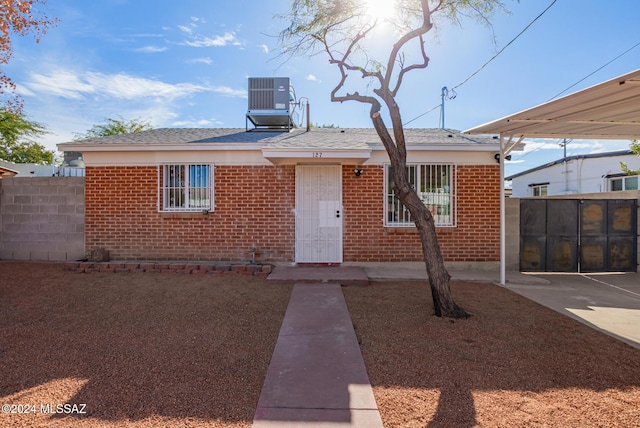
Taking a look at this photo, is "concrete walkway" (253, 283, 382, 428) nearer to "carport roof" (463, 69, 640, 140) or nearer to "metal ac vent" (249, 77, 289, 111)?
"carport roof" (463, 69, 640, 140)

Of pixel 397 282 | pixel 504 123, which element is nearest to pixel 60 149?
pixel 397 282

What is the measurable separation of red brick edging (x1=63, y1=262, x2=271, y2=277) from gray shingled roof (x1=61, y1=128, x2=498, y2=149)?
2.74 metres

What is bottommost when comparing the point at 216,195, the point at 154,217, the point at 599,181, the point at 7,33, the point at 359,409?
the point at 359,409

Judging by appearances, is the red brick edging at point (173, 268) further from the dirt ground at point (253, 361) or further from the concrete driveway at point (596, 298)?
the concrete driveway at point (596, 298)

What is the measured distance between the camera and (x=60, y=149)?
8.04m

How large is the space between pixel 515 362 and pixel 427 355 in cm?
87

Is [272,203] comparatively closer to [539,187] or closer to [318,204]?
[318,204]

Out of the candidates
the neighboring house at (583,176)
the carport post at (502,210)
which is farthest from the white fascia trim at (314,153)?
the neighboring house at (583,176)

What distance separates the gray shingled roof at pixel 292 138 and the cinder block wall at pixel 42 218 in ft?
4.72

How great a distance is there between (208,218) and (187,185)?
992 mm

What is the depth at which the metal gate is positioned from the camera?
319 inches

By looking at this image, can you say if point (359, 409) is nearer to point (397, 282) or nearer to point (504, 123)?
point (397, 282)

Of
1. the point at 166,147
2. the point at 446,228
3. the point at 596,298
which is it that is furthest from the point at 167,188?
the point at 596,298

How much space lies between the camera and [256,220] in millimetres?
8117
